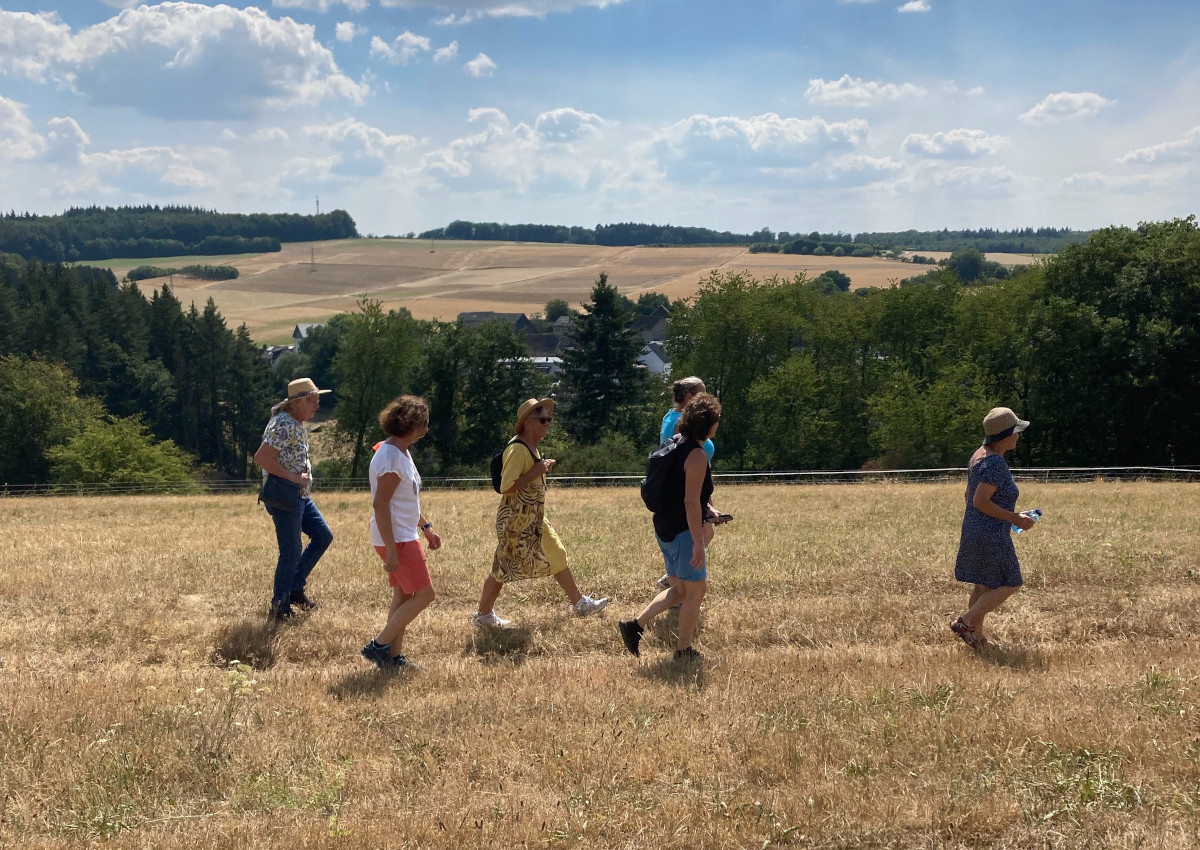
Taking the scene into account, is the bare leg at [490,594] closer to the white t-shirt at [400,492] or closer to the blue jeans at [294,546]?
the white t-shirt at [400,492]

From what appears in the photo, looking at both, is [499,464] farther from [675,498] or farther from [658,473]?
[675,498]

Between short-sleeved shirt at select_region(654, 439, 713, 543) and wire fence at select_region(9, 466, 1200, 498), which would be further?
wire fence at select_region(9, 466, 1200, 498)

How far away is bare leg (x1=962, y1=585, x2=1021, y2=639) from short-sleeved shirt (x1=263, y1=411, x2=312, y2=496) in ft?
19.4

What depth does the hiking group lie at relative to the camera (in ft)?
23.5

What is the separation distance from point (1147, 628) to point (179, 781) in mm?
8080

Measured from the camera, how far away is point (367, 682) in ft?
23.3

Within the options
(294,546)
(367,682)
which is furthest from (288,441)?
(367,682)

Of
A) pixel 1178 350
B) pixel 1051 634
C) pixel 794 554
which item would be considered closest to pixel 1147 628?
pixel 1051 634

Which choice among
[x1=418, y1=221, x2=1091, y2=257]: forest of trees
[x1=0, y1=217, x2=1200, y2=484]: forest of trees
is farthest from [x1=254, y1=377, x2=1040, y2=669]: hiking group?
[x1=418, y1=221, x2=1091, y2=257]: forest of trees

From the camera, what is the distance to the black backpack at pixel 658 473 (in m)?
7.21

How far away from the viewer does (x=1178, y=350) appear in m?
40.6

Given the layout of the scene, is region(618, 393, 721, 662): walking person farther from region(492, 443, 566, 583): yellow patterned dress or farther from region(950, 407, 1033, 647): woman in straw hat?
region(950, 407, 1033, 647): woman in straw hat

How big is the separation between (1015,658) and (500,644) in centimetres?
423

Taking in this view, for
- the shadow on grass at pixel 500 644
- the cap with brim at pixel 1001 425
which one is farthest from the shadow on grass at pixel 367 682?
the cap with brim at pixel 1001 425
